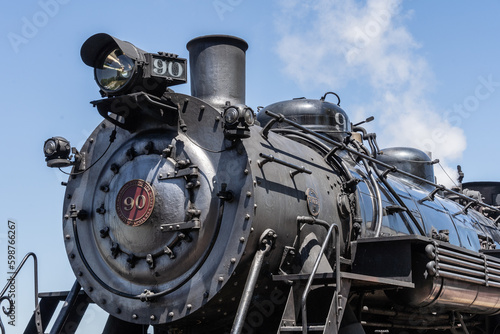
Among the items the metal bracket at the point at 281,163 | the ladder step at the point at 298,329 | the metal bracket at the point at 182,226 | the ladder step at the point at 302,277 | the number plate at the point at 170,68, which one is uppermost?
the number plate at the point at 170,68

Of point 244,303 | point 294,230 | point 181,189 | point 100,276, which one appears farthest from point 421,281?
point 100,276

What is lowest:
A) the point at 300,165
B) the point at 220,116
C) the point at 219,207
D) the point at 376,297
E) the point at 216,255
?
the point at 376,297

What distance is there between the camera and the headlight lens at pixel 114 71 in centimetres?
571

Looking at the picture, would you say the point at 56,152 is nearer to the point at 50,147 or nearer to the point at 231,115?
the point at 50,147

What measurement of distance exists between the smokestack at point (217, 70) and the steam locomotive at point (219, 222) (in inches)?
0.4

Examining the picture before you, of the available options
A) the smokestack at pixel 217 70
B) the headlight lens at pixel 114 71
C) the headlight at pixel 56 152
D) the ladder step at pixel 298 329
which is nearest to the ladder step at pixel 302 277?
the ladder step at pixel 298 329

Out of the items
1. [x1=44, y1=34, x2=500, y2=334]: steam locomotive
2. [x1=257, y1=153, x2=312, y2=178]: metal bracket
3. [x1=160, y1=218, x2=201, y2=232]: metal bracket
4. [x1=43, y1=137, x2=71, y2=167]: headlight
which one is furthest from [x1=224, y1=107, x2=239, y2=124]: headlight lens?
[x1=43, y1=137, x2=71, y2=167]: headlight

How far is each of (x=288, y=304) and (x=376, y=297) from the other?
1.73 m

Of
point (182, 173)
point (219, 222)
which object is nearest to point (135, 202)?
point (182, 173)

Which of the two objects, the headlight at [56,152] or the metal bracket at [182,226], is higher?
the headlight at [56,152]

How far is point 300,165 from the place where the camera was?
Answer: 19.7 ft

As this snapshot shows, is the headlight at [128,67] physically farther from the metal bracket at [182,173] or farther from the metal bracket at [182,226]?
the metal bracket at [182,226]

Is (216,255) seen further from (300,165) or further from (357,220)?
(357,220)

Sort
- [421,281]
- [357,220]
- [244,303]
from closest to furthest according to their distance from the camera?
[244,303] → [421,281] → [357,220]
